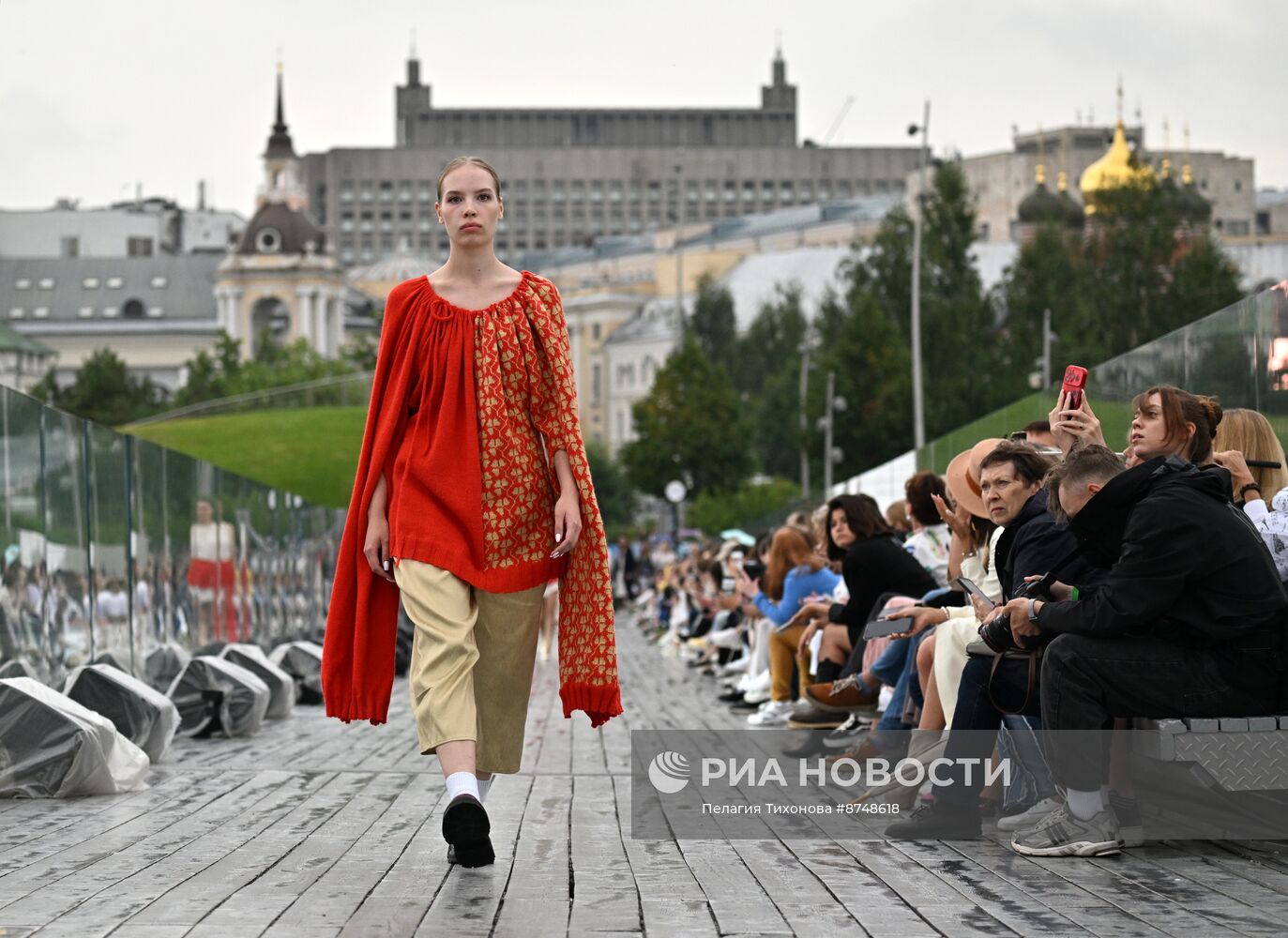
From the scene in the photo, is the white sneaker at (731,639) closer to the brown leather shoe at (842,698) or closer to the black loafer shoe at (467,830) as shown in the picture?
the brown leather shoe at (842,698)

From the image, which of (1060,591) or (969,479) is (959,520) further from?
(1060,591)

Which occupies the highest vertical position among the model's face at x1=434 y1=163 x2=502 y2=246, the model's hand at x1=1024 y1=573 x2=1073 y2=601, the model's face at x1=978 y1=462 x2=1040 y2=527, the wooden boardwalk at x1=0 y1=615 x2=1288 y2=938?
the model's face at x1=434 y1=163 x2=502 y2=246

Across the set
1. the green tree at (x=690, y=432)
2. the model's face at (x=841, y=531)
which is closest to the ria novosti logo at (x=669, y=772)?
the model's face at (x=841, y=531)

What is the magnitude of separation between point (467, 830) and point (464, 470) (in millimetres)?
1206

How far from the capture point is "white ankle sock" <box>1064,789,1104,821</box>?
7555mm

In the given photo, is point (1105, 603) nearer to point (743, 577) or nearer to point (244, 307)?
point (743, 577)

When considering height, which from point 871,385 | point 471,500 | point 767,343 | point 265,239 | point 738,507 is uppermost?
point 265,239

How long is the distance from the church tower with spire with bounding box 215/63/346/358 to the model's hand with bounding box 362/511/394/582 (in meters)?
172

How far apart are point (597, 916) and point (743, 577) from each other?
14.2 meters

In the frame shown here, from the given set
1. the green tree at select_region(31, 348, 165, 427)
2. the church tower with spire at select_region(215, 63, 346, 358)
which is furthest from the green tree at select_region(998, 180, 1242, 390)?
the church tower with spire at select_region(215, 63, 346, 358)

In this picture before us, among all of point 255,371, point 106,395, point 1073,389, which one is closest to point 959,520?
point 1073,389

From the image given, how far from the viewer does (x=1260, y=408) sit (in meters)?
10.8

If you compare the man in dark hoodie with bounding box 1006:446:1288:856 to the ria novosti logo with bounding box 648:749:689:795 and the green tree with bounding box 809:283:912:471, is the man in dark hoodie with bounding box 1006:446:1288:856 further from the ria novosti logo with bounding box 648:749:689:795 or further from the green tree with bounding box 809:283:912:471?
the green tree with bounding box 809:283:912:471

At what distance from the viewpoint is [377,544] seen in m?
7.82
